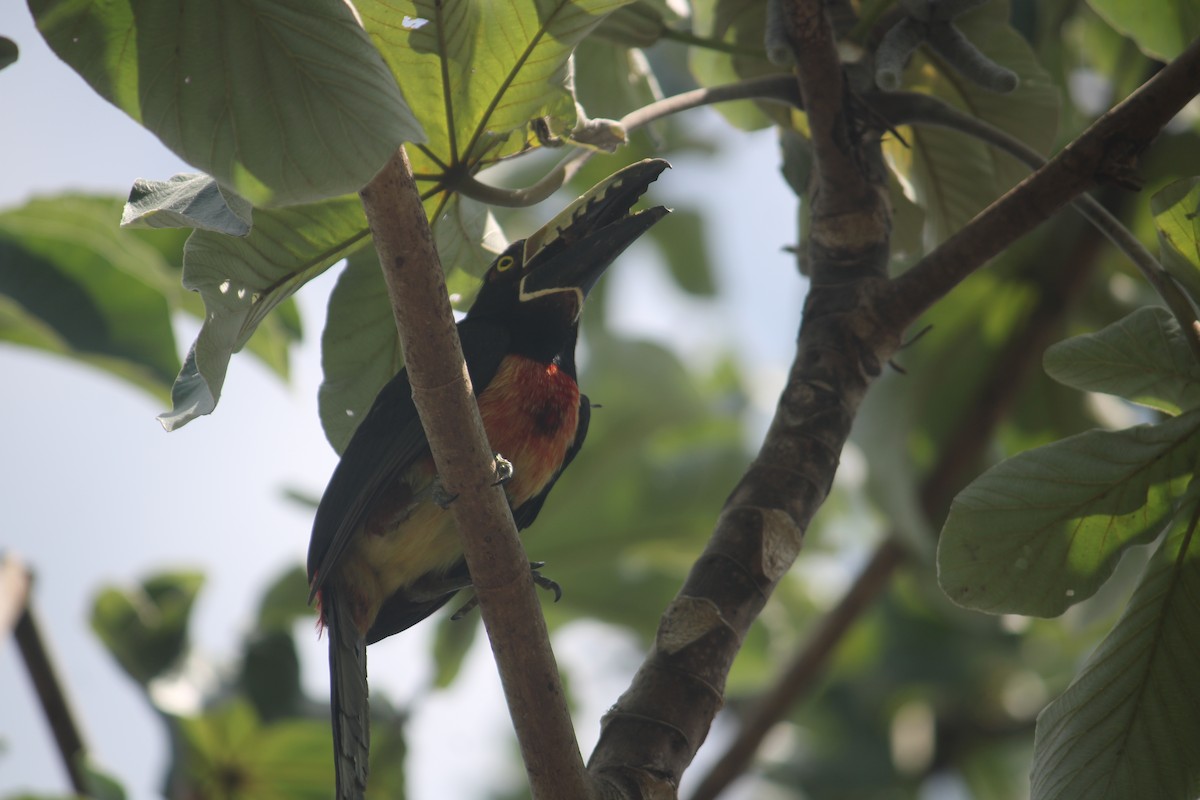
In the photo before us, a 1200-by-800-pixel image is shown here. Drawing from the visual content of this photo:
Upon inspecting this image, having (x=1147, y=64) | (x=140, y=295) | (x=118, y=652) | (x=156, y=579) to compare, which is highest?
(x=1147, y=64)

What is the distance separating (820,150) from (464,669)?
2.53 meters

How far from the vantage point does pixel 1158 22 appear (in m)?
1.99

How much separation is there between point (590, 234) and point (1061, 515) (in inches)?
38.9

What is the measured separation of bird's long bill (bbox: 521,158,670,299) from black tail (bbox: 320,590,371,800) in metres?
0.80

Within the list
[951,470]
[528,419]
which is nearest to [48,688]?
[528,419]

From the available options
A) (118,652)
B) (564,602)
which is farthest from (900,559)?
(118,652)

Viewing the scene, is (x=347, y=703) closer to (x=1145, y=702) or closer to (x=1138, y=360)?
(x=1145, y=702)

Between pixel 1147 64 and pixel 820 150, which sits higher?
pixel 1147 64

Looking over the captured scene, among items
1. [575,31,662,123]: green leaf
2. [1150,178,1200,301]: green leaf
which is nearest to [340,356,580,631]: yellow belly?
[575,31,662,123]: green leaf

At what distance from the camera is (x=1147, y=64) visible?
3053mm

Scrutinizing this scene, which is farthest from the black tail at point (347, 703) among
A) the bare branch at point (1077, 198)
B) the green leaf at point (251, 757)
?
the bare branch at point (1077, 198)

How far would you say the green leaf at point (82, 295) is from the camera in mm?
2660

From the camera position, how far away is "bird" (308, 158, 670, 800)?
2178 millimetres

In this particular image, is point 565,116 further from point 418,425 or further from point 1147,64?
point 1147,64
